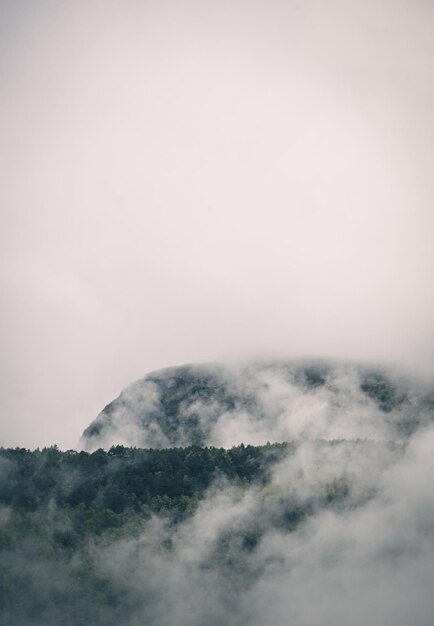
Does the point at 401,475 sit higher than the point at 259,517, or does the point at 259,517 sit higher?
the point at 401,475

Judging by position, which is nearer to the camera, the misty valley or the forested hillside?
the forested hillside

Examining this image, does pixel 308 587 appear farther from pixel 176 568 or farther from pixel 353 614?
pixel 176 568

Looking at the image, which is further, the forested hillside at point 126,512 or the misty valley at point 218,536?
the misty valley at point 218,536

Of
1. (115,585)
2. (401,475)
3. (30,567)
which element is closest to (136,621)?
(115,585)

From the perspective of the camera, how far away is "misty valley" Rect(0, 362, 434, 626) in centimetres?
12611

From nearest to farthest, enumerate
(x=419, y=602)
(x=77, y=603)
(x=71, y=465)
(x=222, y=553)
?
(x=77, y=603) → (x=419, y=602) → (x=222, y=553) → (x=71, y=465)

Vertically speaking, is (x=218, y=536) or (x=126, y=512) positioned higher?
(x=126, y=512)

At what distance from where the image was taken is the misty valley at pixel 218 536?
126m

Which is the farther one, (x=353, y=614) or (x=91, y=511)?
(x=91, y=511)

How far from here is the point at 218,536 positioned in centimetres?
13975

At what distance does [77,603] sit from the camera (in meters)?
122

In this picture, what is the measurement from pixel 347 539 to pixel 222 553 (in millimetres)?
26359

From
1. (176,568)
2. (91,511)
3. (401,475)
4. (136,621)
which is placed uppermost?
(401,475)

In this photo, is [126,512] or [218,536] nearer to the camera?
[218,536]
